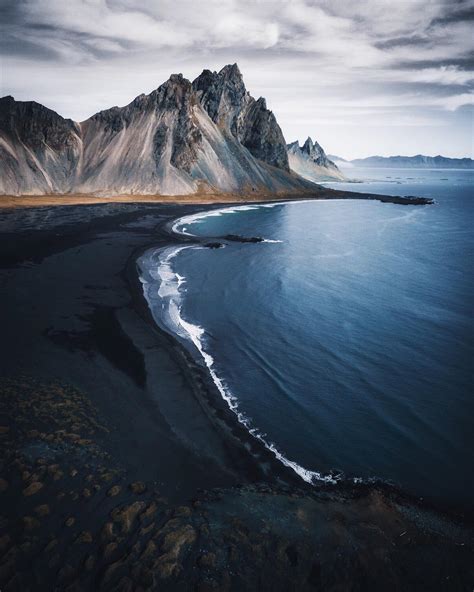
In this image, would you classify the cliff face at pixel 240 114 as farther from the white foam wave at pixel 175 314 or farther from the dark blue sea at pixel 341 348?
the white foam wave at pixel 175 314

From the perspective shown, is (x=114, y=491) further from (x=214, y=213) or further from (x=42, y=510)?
(x=214, y=213)

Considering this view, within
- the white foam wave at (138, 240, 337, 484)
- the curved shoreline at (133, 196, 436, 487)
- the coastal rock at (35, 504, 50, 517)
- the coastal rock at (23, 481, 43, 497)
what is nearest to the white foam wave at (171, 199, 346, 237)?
the curved shoreline at (133, 196, 436, 487)

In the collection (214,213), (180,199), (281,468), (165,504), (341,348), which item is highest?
(180,199)

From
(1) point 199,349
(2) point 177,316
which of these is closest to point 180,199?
A: (2) point 177,316

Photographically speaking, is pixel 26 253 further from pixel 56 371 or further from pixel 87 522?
pixel 87 522

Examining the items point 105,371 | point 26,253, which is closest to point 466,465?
point 105,371

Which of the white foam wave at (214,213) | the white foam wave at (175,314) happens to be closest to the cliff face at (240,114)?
the white foam wave at (214,213)
